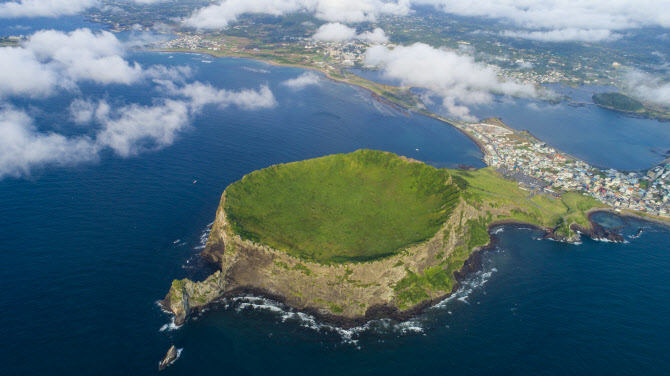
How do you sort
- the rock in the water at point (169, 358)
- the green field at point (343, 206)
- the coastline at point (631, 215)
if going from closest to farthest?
the rock in the water at point (169, 358) → the green field at point (343, 206) → the coastline at point (631, 215)

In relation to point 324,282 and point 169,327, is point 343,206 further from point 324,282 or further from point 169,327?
point 169,327

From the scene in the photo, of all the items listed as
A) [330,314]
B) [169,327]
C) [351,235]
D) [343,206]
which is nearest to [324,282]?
[330,314]

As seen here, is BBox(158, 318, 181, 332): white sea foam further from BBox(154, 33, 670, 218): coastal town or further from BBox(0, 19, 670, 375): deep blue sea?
BBox(154, 33, 670, 218): coastal town

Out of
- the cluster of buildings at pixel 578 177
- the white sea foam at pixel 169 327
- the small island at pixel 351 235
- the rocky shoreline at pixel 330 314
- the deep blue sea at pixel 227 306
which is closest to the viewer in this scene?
the deep blue sea at pixel 227 306

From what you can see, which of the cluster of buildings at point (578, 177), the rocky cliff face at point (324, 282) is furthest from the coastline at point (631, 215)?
the rocky cliff face at point (324, 282)

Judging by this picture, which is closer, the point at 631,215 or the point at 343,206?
the point at 343,206

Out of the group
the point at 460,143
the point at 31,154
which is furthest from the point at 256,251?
the point at 460,143

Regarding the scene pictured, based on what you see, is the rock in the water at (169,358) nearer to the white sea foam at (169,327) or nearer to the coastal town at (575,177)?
the white sea foam at (169,327)
